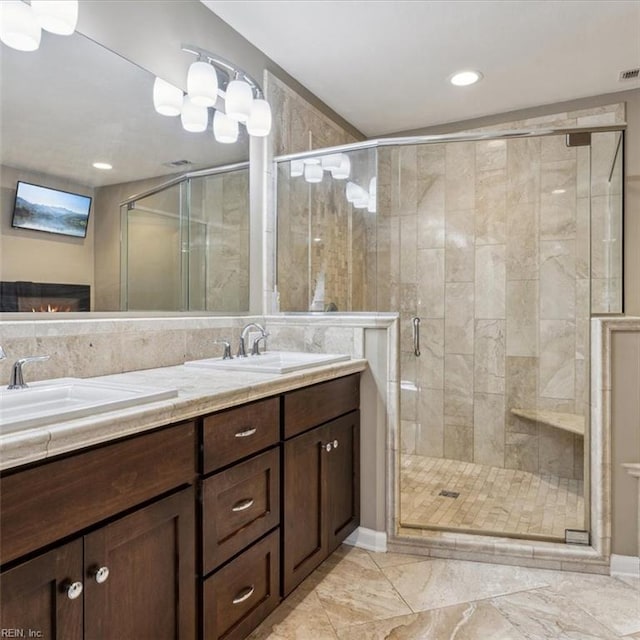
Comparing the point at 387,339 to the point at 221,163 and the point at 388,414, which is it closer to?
the point at 388,414

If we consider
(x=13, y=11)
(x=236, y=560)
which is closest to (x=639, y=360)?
(x=236, y=560)

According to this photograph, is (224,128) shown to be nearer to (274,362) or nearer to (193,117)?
(193,117)

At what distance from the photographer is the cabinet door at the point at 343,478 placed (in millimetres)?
2006

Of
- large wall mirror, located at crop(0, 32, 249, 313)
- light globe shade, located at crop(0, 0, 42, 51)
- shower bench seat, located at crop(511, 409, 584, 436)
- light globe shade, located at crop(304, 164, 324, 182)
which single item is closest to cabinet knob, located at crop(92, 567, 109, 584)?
large wall mirror, located at crop(0, 32, 249, 313)

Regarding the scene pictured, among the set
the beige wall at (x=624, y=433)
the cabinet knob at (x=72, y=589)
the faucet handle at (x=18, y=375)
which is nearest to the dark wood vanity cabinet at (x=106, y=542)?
the cabinet knob at (x=72, y=589)

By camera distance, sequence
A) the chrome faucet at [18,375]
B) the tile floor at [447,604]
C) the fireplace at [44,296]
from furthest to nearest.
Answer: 1. the tile floor at [447,604]
2. the fireplace at [44,296]
3. the chrome faucet at [18,375]

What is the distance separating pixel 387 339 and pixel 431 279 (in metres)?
1.13

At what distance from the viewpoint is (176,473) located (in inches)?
47.0

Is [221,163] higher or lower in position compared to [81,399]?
higher

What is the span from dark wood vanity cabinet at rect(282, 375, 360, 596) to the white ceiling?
1.70 m

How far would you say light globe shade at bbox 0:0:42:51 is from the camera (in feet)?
4.46

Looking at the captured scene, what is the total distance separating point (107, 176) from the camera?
171cm

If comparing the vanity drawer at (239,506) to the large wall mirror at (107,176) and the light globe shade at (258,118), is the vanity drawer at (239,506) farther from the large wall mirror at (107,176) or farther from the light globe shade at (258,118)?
the light globe shade at (258,118)

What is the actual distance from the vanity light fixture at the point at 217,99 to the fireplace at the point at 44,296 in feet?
2.81
